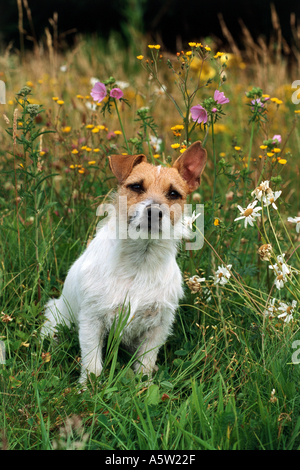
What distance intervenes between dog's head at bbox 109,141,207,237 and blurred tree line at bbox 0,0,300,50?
1309 cm

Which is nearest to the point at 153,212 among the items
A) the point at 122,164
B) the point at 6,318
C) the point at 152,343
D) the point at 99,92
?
the point at 122,164

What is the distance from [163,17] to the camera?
625 inches

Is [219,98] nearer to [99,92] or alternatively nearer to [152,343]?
[99,92]

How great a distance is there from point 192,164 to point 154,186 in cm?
34

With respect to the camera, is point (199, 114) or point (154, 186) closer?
point (154, 186)

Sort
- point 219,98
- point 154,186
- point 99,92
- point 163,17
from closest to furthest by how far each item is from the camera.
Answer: point 154,186, point 219,98, point 99,92, point 163,17

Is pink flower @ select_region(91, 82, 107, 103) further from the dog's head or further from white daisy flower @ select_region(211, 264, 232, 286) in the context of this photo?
white daisy flower @ select_region(211, 264, 232, 286)

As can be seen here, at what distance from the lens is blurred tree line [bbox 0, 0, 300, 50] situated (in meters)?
14.5

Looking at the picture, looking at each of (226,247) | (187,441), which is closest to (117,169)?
(226,247)

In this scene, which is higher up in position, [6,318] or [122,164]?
[122,164]

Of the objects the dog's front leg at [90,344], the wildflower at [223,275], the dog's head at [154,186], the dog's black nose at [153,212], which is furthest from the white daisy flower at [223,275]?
the dog's front leg at [90,344]

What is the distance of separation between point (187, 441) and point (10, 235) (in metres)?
2.24

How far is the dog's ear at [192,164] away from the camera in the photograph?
107 inches
